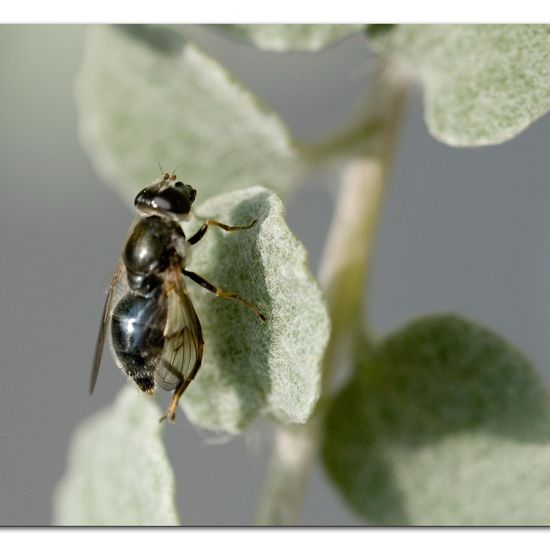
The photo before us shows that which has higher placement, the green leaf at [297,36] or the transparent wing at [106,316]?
the green leaf at [297,36]

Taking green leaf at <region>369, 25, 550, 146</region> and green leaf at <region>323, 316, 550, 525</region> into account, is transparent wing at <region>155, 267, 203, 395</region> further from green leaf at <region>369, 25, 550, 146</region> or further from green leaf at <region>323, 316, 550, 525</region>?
green leaf at <region>369, 25, 550, 146</region>

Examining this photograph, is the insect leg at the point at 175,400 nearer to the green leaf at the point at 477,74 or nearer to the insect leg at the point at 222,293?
the insect leg at the point at 222,293

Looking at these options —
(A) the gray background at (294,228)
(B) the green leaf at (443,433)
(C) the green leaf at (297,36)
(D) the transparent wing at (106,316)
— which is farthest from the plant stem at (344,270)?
(A) the gray background at (294,228)

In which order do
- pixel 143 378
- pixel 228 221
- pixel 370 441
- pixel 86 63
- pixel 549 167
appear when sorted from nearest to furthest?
pixel 228 221, pixel 143 378, pixel 370 441, pixel 86 63, pixel 549 167

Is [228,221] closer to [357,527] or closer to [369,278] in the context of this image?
[369,278]

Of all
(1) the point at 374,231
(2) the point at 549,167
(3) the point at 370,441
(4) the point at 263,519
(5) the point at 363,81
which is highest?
(2) the point at 549,167

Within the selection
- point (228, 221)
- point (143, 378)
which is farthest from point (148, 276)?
point (228, 221)

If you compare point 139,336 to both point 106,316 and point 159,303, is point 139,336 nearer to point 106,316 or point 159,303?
point 159,303
